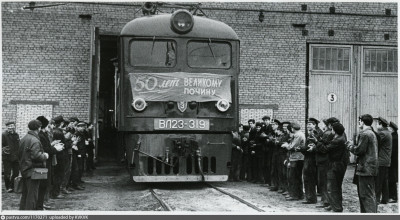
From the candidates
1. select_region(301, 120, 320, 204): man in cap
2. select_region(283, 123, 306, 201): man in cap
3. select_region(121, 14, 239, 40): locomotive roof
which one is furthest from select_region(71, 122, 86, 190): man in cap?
select_region(301, 120, 320, 204): man in cap

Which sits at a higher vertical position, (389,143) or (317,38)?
(317,38)

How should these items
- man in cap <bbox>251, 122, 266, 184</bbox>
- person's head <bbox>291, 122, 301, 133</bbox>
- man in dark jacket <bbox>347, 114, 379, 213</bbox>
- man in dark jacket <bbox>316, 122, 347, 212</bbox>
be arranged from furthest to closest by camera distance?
man in cap <bbox>251, 122, 266, 184</bbox>, person's head <bbox>291, 122, 301, 133</bbox>, man in dark jacket <bbox>316, 122, 347, 212</bbox>, man in dark jacket <bbox>347, 114, 379, 213</bbox>

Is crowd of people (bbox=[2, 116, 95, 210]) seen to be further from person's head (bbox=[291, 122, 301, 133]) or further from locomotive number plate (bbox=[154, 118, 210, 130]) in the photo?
person's head (bbox=[291, 122, 301, 133])

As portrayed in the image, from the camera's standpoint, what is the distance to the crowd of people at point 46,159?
22.7 ft

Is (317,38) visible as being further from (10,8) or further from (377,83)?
(10,8)

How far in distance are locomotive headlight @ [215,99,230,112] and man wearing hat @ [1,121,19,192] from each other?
412 centimetres

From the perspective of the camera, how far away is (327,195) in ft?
27.8

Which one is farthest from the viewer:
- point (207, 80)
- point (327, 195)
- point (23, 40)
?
point (23, 40)

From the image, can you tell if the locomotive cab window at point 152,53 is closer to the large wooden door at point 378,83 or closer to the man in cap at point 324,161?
the man in cap at point 324,161

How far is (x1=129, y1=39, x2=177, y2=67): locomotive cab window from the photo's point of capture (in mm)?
9828

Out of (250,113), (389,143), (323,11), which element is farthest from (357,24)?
(389,143)

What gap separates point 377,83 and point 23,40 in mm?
10701

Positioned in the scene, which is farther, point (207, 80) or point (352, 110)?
point (352, 110)

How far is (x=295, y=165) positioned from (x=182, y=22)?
3.46m
